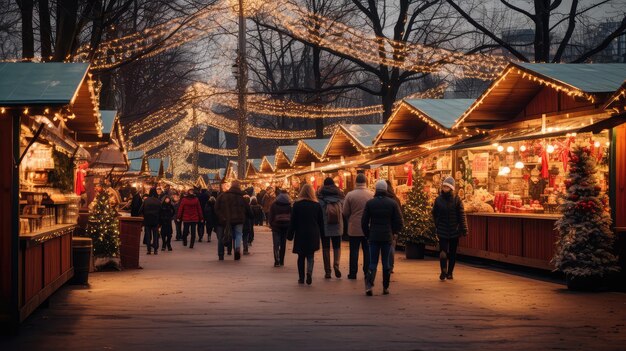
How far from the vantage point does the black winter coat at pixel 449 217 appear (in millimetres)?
18859

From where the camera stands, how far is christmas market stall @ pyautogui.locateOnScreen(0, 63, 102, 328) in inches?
452

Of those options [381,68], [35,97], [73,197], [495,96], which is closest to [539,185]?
[495,96]

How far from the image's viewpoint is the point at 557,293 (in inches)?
634

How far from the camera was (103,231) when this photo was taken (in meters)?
21.0

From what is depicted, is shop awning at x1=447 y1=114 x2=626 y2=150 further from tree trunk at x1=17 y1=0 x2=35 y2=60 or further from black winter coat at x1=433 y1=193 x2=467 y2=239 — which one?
tree trunk at x1=17 y1=0 x2=35 y2=60

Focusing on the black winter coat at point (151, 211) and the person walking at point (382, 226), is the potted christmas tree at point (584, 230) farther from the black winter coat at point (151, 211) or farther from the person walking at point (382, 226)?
the black winter coat at point (151, 211)

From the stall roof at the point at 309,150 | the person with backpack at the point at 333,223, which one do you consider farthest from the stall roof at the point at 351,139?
the person with backpack at the point at 333,223

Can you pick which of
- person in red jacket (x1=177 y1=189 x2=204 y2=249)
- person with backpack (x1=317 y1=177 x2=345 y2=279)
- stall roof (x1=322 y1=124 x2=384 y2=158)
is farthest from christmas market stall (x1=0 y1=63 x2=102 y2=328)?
stall roof (x1=322 y1=124 x2=384 y2=158)

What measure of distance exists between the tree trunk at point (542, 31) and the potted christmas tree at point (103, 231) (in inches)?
708

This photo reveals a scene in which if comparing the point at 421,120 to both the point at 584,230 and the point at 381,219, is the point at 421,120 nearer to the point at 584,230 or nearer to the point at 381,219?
the point at 584,230

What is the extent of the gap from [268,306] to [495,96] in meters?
10.9

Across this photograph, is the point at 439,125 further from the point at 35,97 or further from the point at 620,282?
the point at 35,97

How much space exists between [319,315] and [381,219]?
330 centimetres

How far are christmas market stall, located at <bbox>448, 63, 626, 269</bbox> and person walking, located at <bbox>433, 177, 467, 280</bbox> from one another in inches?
66.1
